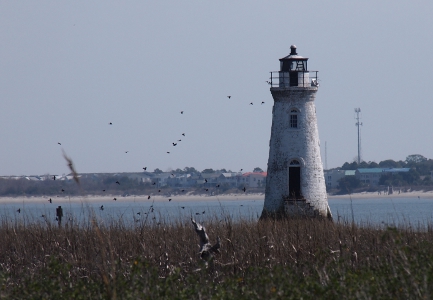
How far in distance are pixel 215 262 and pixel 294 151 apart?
8.39m

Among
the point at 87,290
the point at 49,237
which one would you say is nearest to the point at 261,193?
the point at 49,237

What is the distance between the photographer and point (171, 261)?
1309 centimetres

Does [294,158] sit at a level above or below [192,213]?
above

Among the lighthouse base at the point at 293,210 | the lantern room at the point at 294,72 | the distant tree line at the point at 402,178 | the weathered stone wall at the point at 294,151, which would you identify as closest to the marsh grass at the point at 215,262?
the lighthouse base at the point at 293,210

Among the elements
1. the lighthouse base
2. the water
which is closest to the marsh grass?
the water

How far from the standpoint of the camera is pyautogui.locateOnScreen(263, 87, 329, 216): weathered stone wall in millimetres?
20844

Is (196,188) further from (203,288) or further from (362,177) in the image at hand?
(203,288)

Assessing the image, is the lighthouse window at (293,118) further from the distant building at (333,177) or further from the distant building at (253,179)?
the distant building at (253,179)

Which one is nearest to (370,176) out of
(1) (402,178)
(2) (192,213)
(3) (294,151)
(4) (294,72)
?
(1) (402,178)

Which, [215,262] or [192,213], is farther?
[192,213]

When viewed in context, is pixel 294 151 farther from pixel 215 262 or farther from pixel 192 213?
pixel 215 262

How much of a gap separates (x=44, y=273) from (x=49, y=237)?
12.8ft

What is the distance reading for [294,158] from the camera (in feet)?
68.3

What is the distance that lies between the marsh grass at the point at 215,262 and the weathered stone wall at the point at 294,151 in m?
4.35
